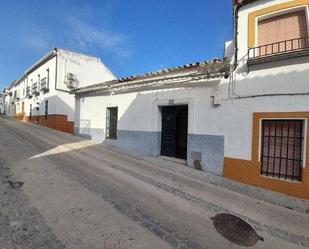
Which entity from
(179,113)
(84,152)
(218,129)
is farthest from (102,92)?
(218,129)

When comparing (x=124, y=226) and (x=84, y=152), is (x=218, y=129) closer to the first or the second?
(x=124, y=226)

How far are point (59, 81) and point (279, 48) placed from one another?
1554 centimetres

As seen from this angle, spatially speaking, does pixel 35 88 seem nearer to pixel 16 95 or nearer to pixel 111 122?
pixel 16 95

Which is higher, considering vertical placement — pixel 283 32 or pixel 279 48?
pixel 283 32

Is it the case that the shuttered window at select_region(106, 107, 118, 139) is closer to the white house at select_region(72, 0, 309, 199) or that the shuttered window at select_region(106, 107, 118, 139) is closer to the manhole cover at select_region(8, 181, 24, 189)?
the white house at select_region(72, 0, 309, 199)

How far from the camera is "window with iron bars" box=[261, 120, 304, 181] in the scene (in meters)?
5.84

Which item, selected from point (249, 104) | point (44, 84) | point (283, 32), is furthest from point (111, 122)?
point (44, 84)

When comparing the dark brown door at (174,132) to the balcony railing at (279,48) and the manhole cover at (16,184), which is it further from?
the manhole cover at (16,184)

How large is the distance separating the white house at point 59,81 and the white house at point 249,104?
10.2m

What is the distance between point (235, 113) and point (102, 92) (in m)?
6.90

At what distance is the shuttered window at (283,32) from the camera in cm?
607

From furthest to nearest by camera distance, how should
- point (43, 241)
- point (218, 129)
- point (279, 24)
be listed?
point (218, 129) → point (279, 24) → point (43, 241)

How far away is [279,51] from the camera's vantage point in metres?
6.23

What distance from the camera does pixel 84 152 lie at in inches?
352
